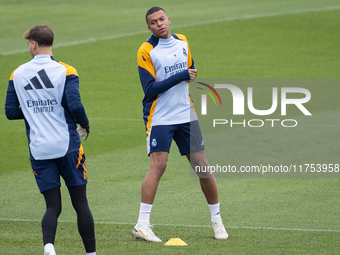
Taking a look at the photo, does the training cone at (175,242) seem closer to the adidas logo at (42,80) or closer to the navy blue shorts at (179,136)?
the navy blue shorts at (179,136)

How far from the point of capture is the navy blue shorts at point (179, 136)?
5.72 meters

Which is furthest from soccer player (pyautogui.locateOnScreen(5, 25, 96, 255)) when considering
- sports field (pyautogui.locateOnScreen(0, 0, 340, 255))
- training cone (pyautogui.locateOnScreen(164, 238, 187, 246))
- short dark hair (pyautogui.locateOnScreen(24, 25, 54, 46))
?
training cone (pyautogui.locateOnScreen(164, 238, 187, 246))

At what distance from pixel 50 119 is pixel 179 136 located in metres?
1.50

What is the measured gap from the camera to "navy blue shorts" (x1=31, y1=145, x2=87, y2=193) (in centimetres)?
481

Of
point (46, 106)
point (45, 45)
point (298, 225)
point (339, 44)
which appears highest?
point (45, 45)

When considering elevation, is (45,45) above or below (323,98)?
above

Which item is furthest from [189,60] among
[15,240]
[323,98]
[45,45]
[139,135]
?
[323,98]

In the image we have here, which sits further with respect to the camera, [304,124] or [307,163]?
[304,124]

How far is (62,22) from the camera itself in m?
28.0

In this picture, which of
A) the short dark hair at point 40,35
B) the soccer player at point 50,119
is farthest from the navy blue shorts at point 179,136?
the short dark hair at point 40,35

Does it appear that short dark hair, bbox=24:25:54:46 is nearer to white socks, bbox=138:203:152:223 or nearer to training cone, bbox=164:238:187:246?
white socks, bbox=138:203:152:223

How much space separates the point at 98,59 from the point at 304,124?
1018 centimetres

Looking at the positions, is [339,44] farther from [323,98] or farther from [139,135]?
[139,135]

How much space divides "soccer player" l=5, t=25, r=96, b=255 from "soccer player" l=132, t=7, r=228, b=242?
38.6 inches
